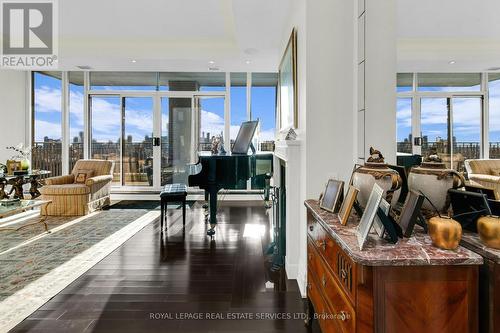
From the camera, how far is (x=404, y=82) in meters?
1.70

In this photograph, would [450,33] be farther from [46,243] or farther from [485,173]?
[46,243]

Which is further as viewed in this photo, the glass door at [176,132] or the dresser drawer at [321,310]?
the glass door at [176,132]

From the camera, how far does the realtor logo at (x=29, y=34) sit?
4.41 metres

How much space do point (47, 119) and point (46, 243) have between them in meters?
4.51

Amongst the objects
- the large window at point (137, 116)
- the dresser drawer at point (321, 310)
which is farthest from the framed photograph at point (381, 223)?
the large window at point (137, 116)

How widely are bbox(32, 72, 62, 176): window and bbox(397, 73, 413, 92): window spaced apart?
746cm

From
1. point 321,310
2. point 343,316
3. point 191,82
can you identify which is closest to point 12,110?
point 191,82

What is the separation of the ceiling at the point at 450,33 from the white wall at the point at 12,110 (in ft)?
26.0

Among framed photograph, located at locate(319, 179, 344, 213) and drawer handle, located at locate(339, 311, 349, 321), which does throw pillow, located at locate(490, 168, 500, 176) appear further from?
drawer handle, located at locate(339, 311, 349, 321)

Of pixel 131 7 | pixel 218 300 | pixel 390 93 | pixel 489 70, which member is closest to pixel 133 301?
pixel 218 300

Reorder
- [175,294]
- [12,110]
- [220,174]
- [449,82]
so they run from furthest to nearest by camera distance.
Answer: [12,110], [220,174], [175,294], [449,82]

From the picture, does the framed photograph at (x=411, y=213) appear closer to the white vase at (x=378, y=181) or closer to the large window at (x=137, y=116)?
the white vase at (x=378, y=181)

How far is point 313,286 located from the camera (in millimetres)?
1836

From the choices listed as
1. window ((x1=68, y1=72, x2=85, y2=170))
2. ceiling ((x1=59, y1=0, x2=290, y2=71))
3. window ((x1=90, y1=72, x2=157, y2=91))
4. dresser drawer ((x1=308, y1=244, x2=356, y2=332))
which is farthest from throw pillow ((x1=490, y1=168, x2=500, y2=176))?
window ((x1=68, y1=72, x2=85, y2=170))
